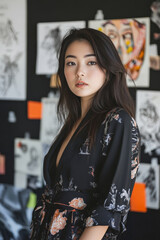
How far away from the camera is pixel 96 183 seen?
993mm

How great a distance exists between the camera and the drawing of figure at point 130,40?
1.74m

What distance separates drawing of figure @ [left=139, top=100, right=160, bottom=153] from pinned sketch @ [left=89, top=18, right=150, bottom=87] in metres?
0.13

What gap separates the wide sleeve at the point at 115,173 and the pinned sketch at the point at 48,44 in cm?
114

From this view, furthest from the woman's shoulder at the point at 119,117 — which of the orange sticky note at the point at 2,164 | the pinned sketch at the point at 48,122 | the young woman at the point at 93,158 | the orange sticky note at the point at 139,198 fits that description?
the orange sticky note at the point at 2,164

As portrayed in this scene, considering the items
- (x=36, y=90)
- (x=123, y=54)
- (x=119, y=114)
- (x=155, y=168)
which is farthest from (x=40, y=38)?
(x=119, y=114)

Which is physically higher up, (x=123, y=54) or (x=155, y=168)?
(x=123, y=54)

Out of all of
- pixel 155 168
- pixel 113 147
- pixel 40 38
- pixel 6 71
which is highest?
pixel 40 38

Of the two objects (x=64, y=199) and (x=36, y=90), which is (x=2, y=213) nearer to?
(x=36, y=90)

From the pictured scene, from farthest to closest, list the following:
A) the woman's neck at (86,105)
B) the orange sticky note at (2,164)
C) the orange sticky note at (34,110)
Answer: the orange sticky note at (2,164)
the orange sticky note at (34,110)
the woman's neck at (86,105)

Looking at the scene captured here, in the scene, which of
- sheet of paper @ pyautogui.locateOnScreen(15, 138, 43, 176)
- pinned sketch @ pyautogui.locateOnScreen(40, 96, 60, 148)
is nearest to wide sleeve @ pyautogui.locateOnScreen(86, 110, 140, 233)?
pinned sketch @ pyautogui.locateOnScreen(40, 96, 60, 148)

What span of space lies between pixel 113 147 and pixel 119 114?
0.11m

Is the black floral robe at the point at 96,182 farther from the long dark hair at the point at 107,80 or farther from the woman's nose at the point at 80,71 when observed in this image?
the woman's nose at the point at 80,71

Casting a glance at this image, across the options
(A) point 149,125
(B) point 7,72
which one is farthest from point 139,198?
(B) point 7,72

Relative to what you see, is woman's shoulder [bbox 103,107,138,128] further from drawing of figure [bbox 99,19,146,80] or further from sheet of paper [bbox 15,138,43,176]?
sheet of paper [bbox 15,138,43,176]
